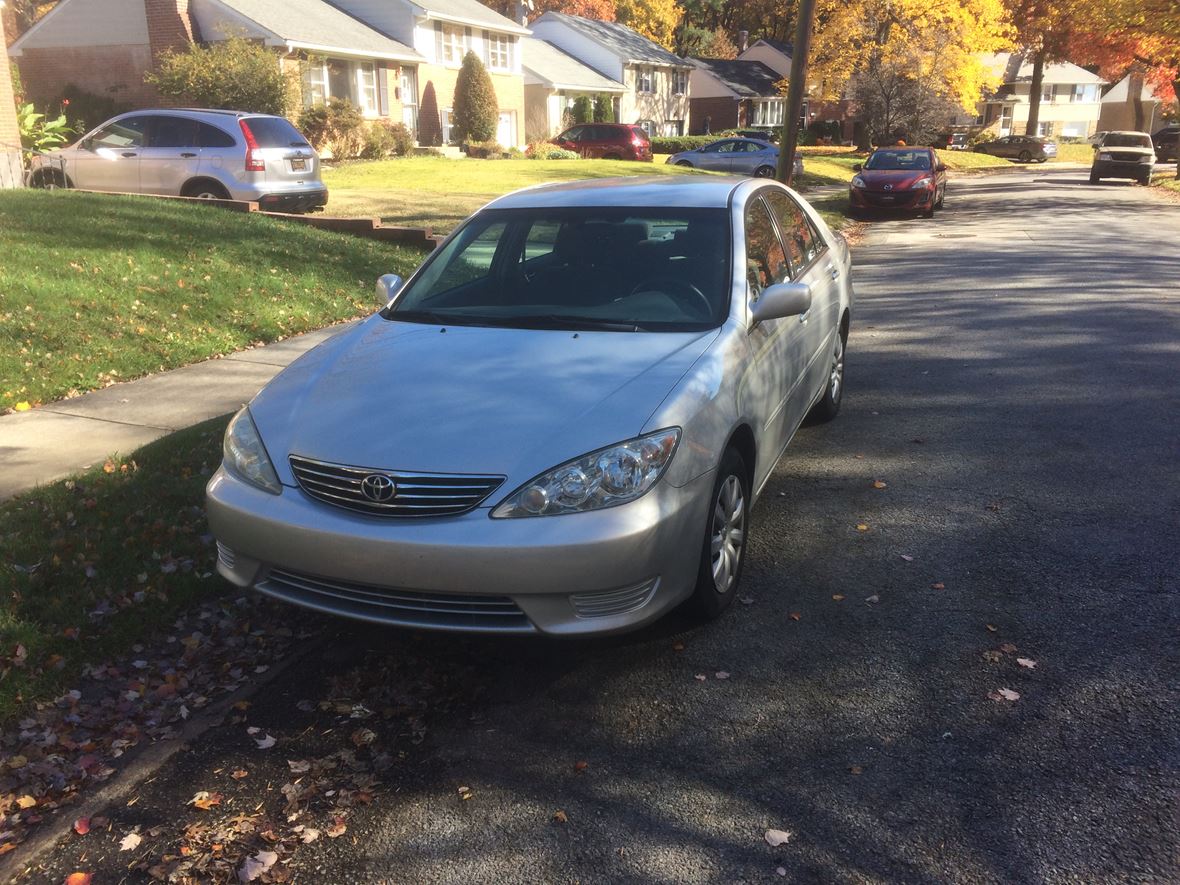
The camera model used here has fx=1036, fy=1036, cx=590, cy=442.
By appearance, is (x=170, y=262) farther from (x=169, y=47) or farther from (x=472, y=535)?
(x=169, y=47)

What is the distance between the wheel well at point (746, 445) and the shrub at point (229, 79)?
2560 cm

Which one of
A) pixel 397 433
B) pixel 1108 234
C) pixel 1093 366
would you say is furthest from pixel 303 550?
pixel 1108 234

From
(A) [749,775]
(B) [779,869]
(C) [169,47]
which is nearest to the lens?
(B) [779,869]

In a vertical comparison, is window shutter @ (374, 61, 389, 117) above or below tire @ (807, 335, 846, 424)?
above

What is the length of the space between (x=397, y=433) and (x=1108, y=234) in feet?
61.0

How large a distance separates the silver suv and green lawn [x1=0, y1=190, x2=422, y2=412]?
1779mm

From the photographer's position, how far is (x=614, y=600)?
364 cm

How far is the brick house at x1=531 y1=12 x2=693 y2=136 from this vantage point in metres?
54.3

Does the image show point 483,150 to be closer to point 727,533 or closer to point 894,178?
point 894,178

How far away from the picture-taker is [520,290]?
5098 mm

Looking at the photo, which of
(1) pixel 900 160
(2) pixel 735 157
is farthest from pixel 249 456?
(2) pixel 735 157

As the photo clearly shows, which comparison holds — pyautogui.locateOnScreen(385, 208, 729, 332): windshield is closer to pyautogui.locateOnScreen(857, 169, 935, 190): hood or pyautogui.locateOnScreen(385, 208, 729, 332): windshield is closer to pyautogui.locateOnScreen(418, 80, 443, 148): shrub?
pyautogui.locateOnScreen(857, 169, 935, 190): hood

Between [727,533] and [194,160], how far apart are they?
13997 millimetres

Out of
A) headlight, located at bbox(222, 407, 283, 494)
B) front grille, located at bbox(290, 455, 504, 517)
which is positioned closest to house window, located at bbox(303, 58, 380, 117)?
headlight, located at bbox(222, 407, 283, 494)
